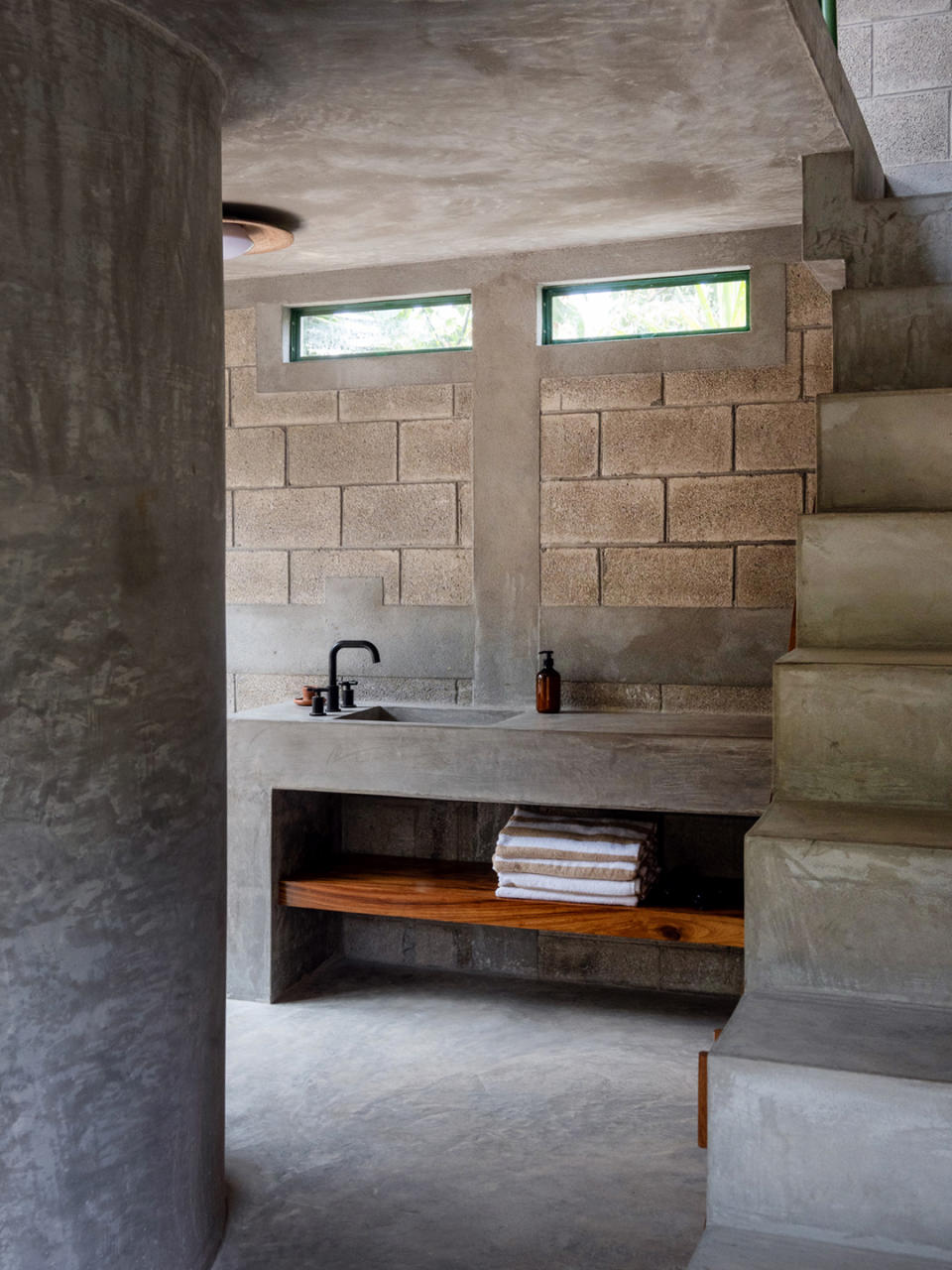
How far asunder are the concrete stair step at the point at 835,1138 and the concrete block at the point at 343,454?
3.36 metres

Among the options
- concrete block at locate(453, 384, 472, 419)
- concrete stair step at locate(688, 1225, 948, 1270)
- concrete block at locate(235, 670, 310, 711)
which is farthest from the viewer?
concrete block at locate(235, 670, 310, 711)

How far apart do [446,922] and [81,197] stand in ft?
10.2

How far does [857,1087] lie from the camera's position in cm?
137

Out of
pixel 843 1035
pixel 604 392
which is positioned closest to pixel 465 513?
pixel 604 392

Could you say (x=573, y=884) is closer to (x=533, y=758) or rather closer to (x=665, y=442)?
(x=533, y=758)

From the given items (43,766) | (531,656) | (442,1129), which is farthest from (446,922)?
(43,766)

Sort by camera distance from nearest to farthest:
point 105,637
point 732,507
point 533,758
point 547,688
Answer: point 105,637, point 533,758, point 732,507, point 547,688

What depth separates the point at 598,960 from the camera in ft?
14.2

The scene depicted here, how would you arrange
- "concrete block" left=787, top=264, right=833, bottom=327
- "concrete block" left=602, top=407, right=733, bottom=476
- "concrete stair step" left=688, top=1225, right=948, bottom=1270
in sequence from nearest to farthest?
"concrete stair step" left=688, top=1225, right=948, bottom=1270, "concrete block" left=787, top=264, right=833, bottom=327, "concrete block" left=602, top=407, right=733, bottom=476

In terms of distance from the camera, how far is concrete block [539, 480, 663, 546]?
423cm

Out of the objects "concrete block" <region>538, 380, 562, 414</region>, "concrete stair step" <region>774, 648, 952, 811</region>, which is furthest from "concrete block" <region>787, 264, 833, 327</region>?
"concrete stair step" <region>774, 648, 952, 811</region>

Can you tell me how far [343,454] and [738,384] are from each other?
4.97 ft

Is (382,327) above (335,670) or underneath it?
above

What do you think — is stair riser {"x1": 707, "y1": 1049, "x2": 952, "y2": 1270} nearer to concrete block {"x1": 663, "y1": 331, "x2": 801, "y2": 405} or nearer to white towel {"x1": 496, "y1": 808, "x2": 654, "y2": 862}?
white towel {"x1": 496, "y1": 808, "x2": 654, "y2": 862}
